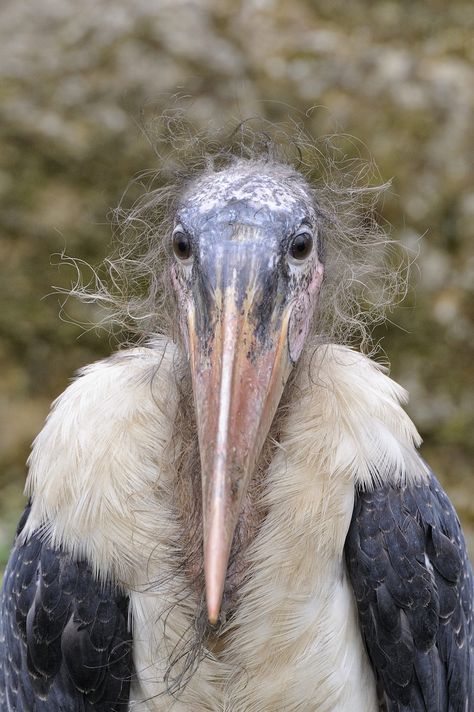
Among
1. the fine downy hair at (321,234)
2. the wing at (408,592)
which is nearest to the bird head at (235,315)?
the fine downy hair at (321,234)

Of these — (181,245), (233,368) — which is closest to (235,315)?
(233,368)

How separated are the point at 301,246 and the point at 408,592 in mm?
1101

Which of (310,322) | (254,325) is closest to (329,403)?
(310,322)

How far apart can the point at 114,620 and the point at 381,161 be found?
15.5ft

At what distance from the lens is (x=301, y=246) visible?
2.97m

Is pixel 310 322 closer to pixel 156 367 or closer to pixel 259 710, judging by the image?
pixel 156 367

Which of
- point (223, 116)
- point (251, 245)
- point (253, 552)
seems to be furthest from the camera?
point (223, 116)

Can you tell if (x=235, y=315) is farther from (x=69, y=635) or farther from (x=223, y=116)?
(x=223, y=116)

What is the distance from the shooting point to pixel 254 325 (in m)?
2.75

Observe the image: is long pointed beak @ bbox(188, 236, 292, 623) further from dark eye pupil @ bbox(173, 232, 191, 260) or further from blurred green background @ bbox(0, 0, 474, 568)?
blurred green background @ bbox(0, 0, 474, 568)

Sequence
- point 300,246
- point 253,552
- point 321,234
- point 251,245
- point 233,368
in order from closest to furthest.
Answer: point 233,368, point 251,245, point 300,246, point 253,552, point 321,234

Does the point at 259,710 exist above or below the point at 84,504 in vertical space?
below

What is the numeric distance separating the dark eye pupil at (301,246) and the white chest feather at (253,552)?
1.59 ft

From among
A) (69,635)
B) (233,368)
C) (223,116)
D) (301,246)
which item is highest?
(223,116)
